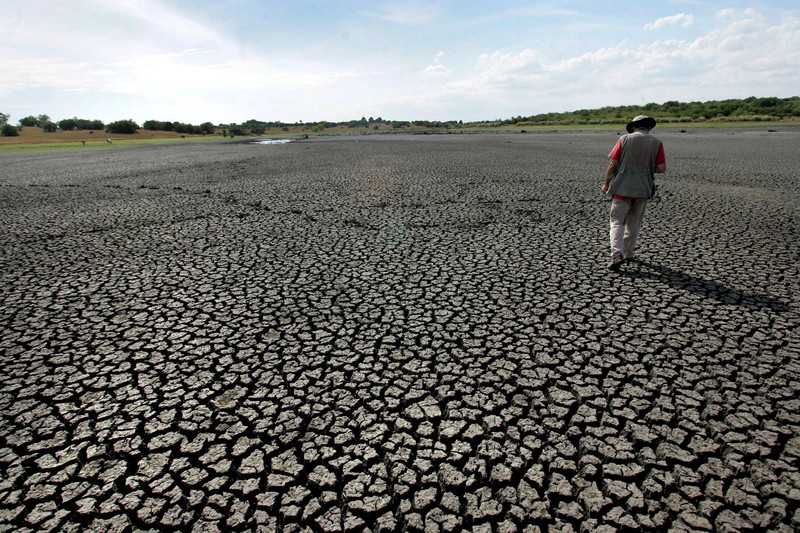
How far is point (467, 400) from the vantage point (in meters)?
2.78

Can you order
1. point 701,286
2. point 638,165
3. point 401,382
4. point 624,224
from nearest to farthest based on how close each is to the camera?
1. point 401,382
2. point 701,286
3. point 638,165
4. point 624,224

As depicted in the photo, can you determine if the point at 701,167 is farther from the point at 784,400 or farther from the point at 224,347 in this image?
the point at 224,347

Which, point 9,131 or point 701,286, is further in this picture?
point 9,131

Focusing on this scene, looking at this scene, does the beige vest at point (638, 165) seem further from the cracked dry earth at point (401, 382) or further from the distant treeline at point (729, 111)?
the distant treeline at point (729, 111)

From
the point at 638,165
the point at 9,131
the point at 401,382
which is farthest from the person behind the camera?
the point at 9,131

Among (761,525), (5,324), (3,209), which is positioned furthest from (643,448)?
(3,209)

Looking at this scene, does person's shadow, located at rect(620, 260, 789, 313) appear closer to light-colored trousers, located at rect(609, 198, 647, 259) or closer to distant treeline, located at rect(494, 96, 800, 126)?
light-colored trousers, located at rect(609, 198, 647, 259)

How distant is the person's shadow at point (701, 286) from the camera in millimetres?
4066

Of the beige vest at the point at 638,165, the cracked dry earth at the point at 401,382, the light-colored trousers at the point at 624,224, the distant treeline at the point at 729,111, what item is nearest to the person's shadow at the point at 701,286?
the cracked dry earth at the point at 401,382

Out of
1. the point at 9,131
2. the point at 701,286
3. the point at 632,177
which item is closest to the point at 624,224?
the point at 632,177

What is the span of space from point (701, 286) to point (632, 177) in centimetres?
146

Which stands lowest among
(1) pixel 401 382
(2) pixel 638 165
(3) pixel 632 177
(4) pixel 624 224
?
(1) pixel 401 382

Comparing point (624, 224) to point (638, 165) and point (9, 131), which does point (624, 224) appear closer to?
point (638, 165)

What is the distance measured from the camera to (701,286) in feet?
14.7
